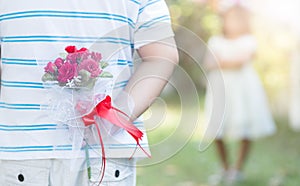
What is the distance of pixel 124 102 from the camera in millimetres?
1589

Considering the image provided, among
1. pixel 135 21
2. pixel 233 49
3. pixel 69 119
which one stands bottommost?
pixel 69 119

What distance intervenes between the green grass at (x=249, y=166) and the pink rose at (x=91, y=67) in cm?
310

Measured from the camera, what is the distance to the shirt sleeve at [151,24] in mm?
1646

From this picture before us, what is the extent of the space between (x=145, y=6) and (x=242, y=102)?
361cm

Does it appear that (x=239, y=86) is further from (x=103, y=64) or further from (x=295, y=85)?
(x=103, y=64)

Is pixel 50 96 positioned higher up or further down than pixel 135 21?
further down

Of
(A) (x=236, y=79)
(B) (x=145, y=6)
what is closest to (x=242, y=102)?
(A) (x=236, y=79)

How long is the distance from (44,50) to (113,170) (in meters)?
0.30

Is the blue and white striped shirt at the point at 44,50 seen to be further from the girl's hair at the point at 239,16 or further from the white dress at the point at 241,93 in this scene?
the girl's hair at the point at 239,16

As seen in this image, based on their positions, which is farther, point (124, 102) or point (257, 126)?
point (257, 126)

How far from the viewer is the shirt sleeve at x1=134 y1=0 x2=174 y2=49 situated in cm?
165

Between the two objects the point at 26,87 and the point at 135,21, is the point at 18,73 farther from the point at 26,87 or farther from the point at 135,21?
the point at 135,21

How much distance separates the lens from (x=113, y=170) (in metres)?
1.61

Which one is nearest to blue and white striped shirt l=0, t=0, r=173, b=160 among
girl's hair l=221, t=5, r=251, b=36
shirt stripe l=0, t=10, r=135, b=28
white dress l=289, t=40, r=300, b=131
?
shirt stripe l=0, t=10, r=135, b=28
